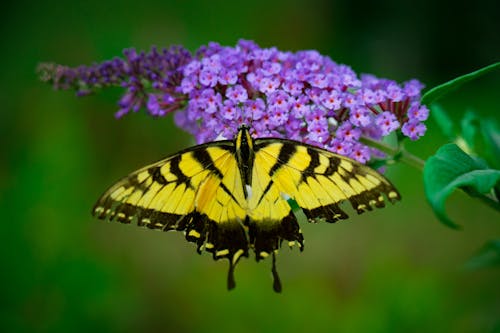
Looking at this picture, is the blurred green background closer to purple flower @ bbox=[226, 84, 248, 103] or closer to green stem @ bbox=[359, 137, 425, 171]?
green stem @ bbox=[359, 137, 425, 171]

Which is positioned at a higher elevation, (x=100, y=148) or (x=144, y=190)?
(x=100, y=148)

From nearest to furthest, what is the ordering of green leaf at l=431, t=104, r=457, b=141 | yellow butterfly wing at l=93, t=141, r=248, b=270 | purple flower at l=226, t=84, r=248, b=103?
yellow butterfly wing at l=93, t=141, r=248, b=270 < purple flower at l=226, t=84, r=248, b=103 < green leaf at l=431, t=104, r=457, b=141

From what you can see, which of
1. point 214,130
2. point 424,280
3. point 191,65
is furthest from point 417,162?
point 424,280

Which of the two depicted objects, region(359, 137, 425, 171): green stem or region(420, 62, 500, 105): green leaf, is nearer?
region(420, 62, 500, 105): green leaf

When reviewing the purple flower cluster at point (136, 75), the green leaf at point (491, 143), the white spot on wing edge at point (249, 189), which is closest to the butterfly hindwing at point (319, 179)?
the white spot on wing edge at point (249, 189)

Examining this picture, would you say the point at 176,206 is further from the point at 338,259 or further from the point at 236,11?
the point at 236,11

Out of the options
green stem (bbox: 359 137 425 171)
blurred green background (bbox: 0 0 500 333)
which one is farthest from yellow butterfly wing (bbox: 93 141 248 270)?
blurred green background (bbox: 0 0 500 333)

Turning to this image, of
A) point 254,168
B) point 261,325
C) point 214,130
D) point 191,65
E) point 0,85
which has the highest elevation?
point 0,85

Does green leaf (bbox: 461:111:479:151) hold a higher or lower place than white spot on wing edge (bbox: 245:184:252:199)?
higher
